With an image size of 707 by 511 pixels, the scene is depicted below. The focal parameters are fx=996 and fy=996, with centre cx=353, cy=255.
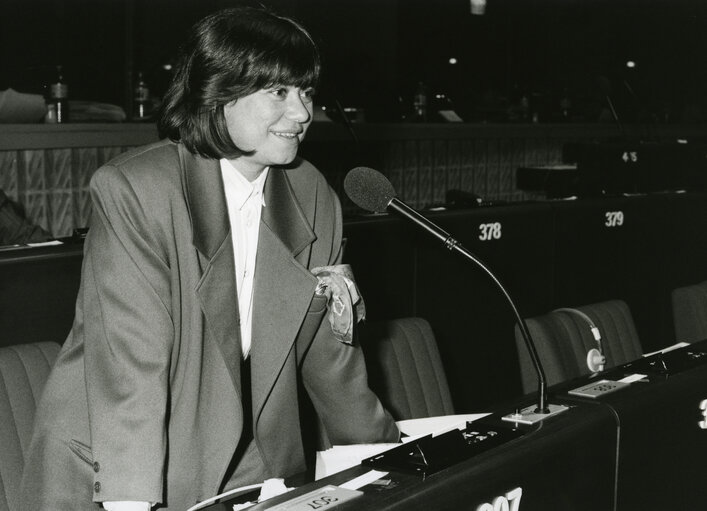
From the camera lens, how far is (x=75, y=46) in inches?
299

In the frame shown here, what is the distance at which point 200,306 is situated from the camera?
173 cm

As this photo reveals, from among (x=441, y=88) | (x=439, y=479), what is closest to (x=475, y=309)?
(x=439, y=479)

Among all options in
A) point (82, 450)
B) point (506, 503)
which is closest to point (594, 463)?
point (506, 503)

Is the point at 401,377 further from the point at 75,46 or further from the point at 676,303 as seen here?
the point at 75,46

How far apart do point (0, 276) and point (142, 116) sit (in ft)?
11.9

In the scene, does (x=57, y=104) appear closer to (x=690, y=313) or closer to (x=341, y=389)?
(x=690, y=313)

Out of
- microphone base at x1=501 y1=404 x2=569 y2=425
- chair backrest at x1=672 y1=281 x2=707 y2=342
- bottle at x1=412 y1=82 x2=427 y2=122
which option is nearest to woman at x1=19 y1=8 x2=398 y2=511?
microphone base at x1=501 y1=404 x2=569 y2=425

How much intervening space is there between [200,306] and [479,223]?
2.54 m

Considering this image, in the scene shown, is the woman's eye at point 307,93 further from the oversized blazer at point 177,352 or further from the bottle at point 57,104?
the bottle at point 57,104

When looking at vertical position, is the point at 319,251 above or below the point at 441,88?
below

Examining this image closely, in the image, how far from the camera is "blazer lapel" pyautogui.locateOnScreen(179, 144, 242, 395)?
1742 mm

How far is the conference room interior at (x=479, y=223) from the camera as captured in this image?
1.73 metres

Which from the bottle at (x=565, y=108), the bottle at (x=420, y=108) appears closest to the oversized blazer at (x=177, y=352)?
the bottle at (x=420, y=108)

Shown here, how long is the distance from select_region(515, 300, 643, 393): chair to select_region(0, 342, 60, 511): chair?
1.27 metres
